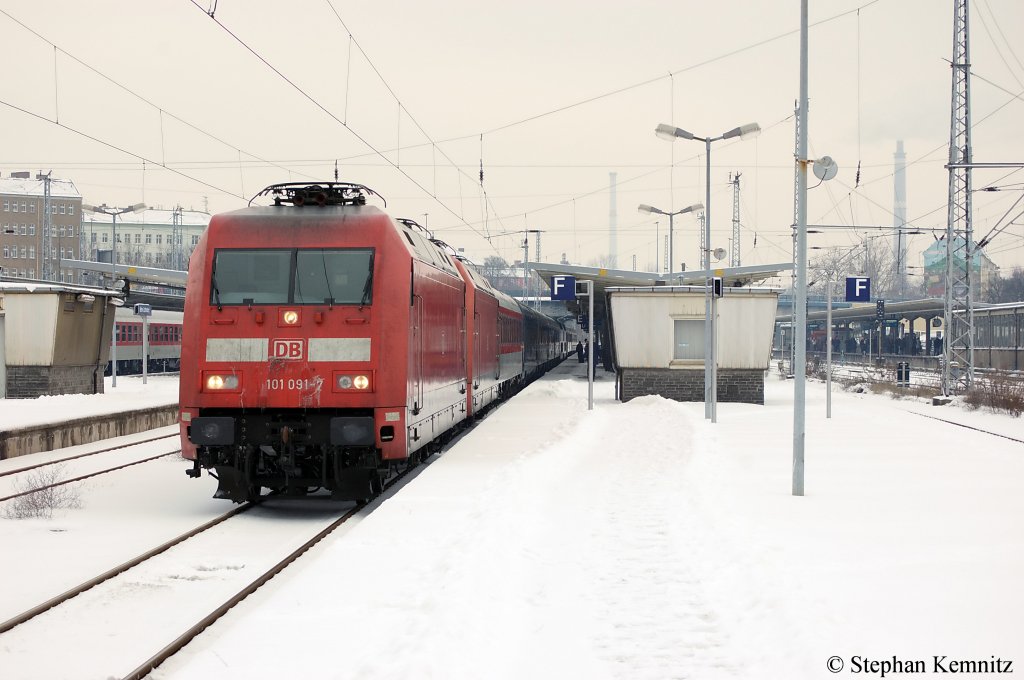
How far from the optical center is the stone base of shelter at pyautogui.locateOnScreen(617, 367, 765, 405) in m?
30.1

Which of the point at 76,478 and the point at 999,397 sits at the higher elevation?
the point at 999,397

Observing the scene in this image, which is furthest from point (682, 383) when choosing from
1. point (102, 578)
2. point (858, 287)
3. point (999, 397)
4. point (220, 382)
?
point (102, 578)

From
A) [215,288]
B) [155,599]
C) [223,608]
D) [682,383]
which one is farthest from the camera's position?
[682,383]

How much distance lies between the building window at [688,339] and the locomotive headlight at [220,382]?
793 inches

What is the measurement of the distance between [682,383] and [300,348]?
20.2 metres

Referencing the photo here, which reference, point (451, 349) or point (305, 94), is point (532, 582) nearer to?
point (451, 349)

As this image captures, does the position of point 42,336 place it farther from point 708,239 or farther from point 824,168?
point 824,168

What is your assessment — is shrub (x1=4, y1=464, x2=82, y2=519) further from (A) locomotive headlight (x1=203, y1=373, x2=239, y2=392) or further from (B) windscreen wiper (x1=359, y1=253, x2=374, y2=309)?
(B) windscreen wiper (x1=359, y1=253, x2=374, y2=309)

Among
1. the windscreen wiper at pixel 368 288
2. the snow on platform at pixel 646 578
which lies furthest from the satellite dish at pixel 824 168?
the windscreen wiper at pixel 368 288

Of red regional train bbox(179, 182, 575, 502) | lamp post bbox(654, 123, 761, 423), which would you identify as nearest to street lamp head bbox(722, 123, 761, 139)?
lamp post bbox(654, 123, 761, 423)

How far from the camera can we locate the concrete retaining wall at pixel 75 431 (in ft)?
58.8

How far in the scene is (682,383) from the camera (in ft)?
99.1

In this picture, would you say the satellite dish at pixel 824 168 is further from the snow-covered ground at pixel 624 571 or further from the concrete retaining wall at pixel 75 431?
the concrete retaining wall at pixel 75 431

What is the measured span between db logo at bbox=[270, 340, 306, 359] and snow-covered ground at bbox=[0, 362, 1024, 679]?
6.60 feet
